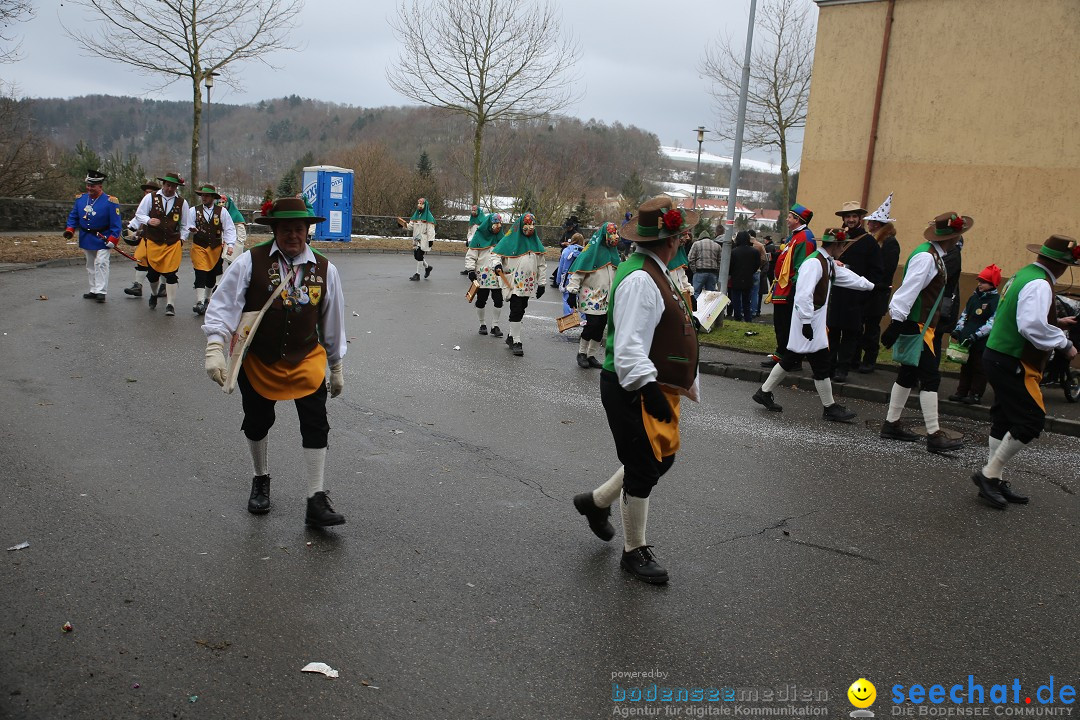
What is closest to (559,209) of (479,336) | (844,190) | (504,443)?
(844,190)

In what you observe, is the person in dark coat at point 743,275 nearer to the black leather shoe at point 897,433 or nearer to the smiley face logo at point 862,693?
the black leather shoe at point 897,433

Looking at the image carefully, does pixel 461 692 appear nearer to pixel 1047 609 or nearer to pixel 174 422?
pixel 1047 609

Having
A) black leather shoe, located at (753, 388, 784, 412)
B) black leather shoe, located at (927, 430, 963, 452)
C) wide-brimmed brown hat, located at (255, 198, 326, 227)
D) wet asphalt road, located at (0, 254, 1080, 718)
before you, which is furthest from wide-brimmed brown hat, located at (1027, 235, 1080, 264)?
wide-brimmed brown hat, located at (255, 198, 326, 227)

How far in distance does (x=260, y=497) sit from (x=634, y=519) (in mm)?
2257

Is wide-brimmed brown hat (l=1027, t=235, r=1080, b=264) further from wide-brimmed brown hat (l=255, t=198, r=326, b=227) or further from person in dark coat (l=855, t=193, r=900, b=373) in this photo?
wide-brimmed brown hat (l=255, t=198, r=326, b=227)

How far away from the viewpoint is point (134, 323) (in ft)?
39.2

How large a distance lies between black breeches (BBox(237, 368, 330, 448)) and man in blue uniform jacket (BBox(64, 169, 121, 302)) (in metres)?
9.63

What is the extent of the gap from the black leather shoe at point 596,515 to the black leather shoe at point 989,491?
2.85 metres

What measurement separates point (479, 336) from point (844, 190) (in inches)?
298

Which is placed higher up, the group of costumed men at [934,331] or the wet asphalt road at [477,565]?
the group of costumed men at [934,331]

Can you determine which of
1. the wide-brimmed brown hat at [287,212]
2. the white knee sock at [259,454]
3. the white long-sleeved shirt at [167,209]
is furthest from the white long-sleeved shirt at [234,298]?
the white long-sleeved shirt at [167,209]

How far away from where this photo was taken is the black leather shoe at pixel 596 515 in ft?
16.4

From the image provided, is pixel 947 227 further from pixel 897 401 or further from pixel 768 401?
pixel 768 401

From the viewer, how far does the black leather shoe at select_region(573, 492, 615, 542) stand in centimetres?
500
